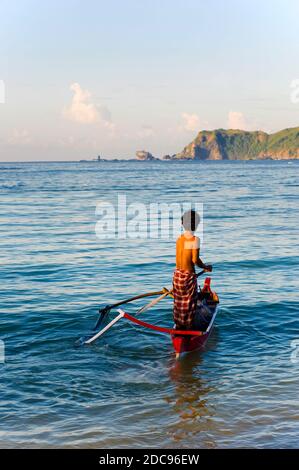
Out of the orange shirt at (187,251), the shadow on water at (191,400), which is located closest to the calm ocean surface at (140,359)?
the shadow on water at (191,400)

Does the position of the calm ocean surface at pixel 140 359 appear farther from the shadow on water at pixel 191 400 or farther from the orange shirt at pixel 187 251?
the orange shirt at pixel 187 251

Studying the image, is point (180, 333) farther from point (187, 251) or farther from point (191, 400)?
point (191, 400)

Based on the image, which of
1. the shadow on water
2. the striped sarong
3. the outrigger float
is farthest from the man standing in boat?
the shadow on water

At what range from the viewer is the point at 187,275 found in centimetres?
1300

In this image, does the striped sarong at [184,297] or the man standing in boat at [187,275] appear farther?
the striped sarong at [184,297]

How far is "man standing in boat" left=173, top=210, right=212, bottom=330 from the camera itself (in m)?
12.6

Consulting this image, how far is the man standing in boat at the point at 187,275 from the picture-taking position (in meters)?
12.6

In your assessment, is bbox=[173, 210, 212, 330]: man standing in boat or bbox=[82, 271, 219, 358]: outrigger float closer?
bbox=[173, 210, 212, 330]: man standing in boat

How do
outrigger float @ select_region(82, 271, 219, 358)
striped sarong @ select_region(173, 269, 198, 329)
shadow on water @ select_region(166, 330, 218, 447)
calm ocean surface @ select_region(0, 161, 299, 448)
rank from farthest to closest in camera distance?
striped sarong @ select_region(173, 269, 198, 329), outrigger float @ select_region(82, 271, 219, 358), calm ocean surface @ select_region(0, 161, 299, 448), shadow on water @ select_region(166, 330, 218, 447)

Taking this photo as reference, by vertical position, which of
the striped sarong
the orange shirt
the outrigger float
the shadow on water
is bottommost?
the shadow on water

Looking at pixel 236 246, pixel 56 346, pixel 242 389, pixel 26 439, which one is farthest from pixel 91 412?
pixel 236 246

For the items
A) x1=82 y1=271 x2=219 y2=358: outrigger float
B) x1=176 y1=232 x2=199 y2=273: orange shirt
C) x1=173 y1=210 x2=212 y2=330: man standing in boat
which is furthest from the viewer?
x1=82 y1=271 x2=219 y2=358: outrigger float

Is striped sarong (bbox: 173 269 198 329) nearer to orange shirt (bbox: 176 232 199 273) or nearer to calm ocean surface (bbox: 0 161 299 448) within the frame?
orange shirt (bbox: 176 232 199 273)

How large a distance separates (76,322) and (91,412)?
580 centimetres
